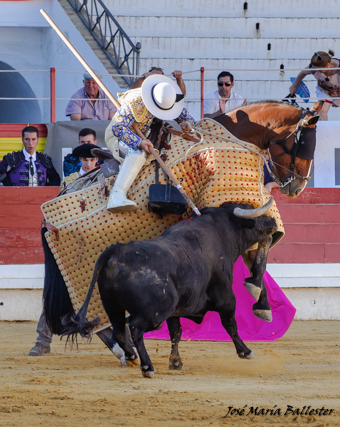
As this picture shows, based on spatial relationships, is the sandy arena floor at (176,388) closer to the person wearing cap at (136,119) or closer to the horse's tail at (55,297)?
the horse's tail at (55,297)

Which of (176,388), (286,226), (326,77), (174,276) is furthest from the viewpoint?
(326,77)

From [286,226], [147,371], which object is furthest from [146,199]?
[286,226]

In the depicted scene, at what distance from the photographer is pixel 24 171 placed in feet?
23.5

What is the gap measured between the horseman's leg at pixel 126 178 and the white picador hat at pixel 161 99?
0.86 feet

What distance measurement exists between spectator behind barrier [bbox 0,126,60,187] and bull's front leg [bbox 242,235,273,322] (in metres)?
3.00

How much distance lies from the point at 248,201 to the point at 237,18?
740cm

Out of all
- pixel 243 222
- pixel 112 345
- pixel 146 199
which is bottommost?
pixel 112 345

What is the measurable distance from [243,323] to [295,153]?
5.94 ft

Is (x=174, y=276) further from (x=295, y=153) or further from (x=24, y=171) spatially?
(x=24, y=171)

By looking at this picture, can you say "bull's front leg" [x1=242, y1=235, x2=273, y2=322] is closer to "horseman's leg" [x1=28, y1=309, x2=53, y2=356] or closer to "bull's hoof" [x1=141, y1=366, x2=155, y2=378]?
"bull's hoof" [x1=141, y1=366, x2=155, y2=378]

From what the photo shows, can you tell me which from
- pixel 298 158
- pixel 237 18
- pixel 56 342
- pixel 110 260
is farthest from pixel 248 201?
pixel 237 18

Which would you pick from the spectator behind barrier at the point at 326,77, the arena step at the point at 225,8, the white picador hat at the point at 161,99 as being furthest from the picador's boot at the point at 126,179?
the arena step at the point at 225,8

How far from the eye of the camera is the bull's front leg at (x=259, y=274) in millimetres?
4531

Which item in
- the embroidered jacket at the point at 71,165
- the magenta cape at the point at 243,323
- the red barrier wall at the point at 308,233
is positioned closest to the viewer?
the magenta cape at the point at 243,323
